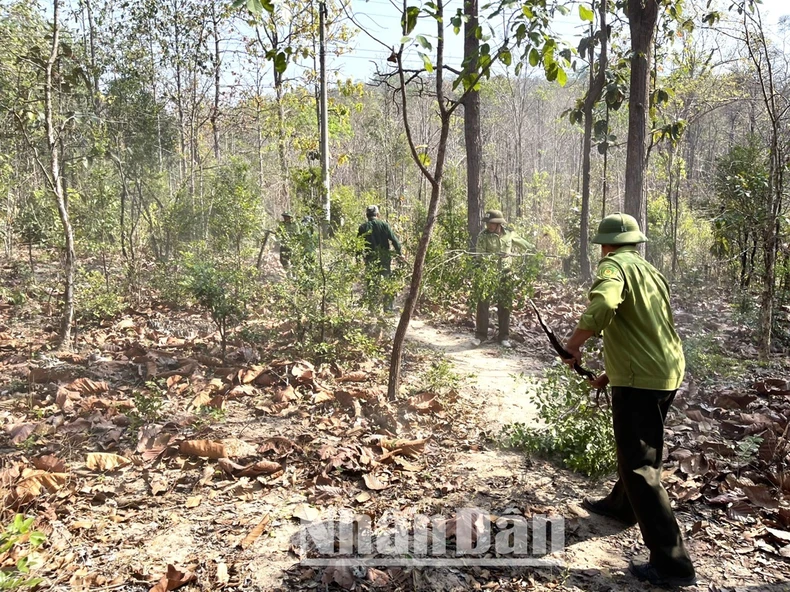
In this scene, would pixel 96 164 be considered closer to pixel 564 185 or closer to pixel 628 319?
pixel 628 319

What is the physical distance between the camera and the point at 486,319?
8.06 meters

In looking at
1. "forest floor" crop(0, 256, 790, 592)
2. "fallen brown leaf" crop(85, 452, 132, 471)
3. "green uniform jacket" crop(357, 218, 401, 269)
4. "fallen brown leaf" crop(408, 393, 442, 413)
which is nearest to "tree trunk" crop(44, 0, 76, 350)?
"forest floor" crop(0, 256, 790, 592)

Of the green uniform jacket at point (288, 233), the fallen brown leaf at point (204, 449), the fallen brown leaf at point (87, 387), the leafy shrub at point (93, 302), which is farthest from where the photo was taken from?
the leafy shrub at point (93, 302)

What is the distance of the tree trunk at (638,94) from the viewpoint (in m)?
6.98

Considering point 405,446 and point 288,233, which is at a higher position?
point 288,233

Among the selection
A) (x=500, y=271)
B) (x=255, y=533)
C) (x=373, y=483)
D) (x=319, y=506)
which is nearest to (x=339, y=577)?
(x=255, y=533)

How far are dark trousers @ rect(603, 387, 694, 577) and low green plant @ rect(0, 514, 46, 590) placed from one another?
264 cm

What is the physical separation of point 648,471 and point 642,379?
463mm

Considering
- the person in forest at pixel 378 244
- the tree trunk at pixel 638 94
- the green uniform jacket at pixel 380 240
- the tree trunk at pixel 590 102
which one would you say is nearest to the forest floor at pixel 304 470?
the person in forest at pixel 378 244

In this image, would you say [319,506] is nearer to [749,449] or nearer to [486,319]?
[749,449]

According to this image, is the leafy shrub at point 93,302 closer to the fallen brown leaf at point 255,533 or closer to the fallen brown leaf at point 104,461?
the fallen brown leaf at point 104,461

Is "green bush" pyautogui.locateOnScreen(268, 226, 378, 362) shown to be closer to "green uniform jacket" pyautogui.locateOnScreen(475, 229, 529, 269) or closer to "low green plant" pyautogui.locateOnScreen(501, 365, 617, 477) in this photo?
"green uniform jacket" pyautogui.locateOnScreen(475, 229, 529, 269)

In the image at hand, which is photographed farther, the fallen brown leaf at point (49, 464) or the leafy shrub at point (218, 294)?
→ the leafy shrub at point (218, 294)

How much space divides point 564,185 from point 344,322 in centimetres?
2922
